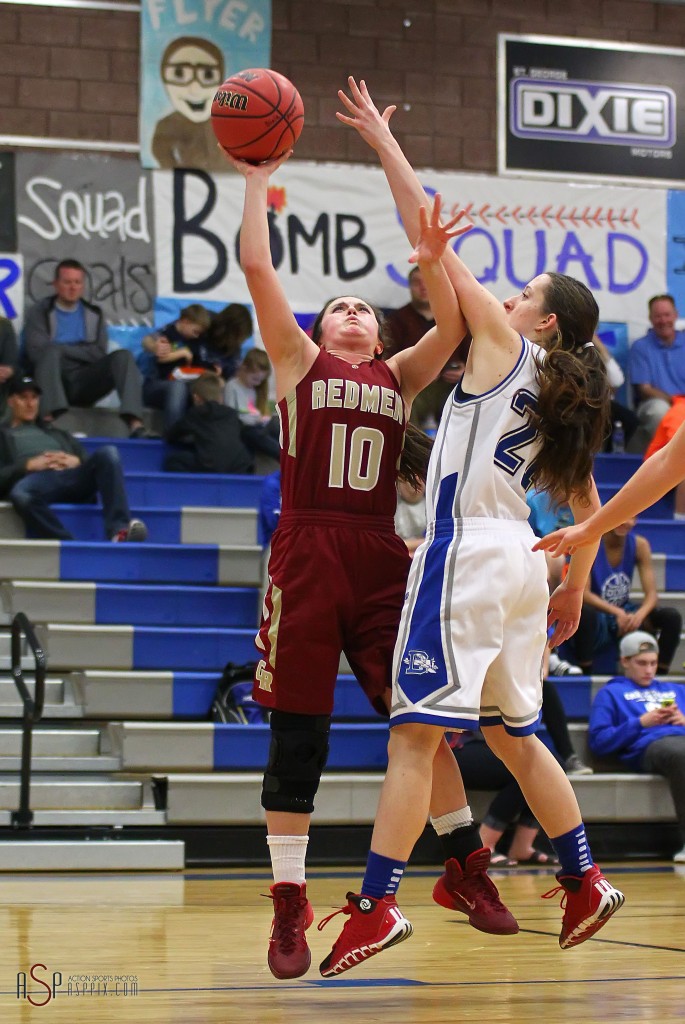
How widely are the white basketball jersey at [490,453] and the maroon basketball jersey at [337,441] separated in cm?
17

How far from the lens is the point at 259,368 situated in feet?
34.1

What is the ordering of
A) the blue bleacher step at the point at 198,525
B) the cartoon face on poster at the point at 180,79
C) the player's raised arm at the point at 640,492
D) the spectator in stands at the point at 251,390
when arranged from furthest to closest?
the cartoon face on poster at the point at 180,79, the spectator in stands at the point at 251,390, the blue bleacher step at the point at 198,525, the player's raised arm at the point at 640,492

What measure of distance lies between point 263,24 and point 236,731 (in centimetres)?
647

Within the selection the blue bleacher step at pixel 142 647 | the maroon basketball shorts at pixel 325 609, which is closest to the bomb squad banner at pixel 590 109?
the blue bleacher step at pixel 142 647

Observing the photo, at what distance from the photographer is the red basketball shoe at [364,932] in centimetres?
326

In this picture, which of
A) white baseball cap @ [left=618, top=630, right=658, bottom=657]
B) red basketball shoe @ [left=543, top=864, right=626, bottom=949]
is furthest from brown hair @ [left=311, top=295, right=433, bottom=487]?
white baseball cap @ [left=618, top=630, right=658, bottom=657]

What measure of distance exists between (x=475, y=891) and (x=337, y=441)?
47.6 inches

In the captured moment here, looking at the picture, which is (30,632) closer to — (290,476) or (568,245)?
(290,476)

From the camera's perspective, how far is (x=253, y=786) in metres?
7.02

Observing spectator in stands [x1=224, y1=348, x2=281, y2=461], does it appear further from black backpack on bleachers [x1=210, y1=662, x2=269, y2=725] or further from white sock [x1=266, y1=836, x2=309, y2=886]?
white sock [x1=266, y1=836, x2=309, y2=886]

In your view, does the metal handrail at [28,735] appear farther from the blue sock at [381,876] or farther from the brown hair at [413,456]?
the blue sock at [381,876]

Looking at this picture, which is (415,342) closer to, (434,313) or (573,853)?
(434,313)

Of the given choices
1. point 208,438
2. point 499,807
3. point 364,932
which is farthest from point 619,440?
point 364,932

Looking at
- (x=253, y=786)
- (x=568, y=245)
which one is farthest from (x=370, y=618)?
(x=568, y=245)
